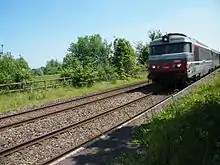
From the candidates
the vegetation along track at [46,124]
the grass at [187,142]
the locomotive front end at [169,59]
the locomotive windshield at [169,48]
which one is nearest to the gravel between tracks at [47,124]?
the vegetation along track at [46,124]

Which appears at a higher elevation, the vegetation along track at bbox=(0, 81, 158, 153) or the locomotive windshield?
the locomotive windshield

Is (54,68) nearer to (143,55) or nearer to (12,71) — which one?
(143,55)

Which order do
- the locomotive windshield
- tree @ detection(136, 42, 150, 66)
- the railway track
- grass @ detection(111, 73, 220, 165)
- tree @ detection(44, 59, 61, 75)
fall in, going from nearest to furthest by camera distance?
grass @ detection(111, 73, 220, 165) → the railway track → the locomotive windshield → tree @ detection(44, 59, 61, 75) → tree @ detection(136, 42, 150, 66)

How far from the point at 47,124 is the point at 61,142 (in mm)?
2577

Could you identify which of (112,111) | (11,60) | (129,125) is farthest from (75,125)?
(11,60)

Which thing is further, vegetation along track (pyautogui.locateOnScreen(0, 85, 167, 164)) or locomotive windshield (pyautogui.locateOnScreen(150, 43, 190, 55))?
locomotive windshield (pyautogui.locateOnScreen(150, 43, 190, 55))

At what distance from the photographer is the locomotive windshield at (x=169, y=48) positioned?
58.7 feet

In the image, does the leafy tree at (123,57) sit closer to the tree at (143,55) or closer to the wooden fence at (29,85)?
the tree at (143,55)

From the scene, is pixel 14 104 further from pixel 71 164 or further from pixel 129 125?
pixel 71 164

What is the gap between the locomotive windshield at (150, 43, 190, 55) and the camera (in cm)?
1789

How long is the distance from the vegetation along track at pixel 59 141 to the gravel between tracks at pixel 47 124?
23.9 inches

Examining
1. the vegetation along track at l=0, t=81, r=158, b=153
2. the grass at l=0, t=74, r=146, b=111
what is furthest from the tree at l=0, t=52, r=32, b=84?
the vegetation along track at l=0, t=81, r=158, b=153

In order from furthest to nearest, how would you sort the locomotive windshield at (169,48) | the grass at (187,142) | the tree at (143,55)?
the tree at (143,55) < the locomotive windshield at (169,48) < the grass at (187,142)

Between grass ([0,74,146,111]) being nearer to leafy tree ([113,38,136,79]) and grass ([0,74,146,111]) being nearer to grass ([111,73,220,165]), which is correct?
grass ([111,73,220,165])
